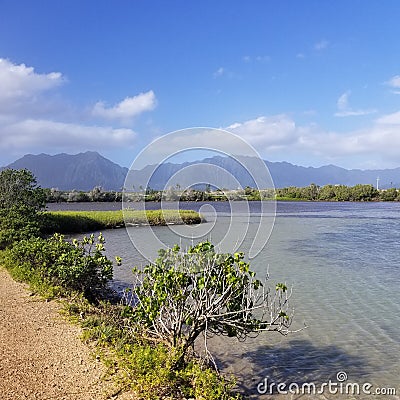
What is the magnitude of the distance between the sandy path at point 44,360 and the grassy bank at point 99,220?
1830 cm

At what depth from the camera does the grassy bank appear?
1121 inches

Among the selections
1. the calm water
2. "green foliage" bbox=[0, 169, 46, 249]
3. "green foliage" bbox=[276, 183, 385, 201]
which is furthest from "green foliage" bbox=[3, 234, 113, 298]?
"green foliage" bbox=[276, 183, 385, 201]

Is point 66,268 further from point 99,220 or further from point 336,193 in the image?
point 336,193

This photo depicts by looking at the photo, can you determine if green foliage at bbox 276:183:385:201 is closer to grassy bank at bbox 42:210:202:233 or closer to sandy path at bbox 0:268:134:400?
grassy bank at bbox 42:210:202:233

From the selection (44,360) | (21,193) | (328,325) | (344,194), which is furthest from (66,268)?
(344,194)

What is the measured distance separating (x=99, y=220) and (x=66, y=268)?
2466 centimetres

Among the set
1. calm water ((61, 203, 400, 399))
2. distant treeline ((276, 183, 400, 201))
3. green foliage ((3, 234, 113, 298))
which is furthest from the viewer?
distant treeline ((276, 183, 400, 201))

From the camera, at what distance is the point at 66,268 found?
32.4ft

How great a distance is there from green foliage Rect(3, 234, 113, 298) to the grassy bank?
14.5 metres

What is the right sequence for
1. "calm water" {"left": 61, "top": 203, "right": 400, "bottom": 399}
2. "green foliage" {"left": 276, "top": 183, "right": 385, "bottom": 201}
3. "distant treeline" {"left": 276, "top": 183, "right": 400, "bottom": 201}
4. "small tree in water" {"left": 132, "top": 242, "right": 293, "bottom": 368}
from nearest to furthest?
"small tree in water" {"left": 132, "top": 242, "right": 293, "bottom": 368} < "calm water" {"left": 61, "top": 203, "right": 400, "bottom": 399} < "distant treeline" {"left": 276, "top": 183, "right": 400, "bottom": 201} < "green foliage" {"left": 276, "top": 183, "right": 385, "bottom": 201}

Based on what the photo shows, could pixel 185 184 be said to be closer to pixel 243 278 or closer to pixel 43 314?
pixel 243 278

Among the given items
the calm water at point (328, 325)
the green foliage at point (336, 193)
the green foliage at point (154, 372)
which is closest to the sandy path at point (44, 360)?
the green foliage at point (154, 372)

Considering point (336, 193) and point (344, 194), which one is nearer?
point (344, 194)

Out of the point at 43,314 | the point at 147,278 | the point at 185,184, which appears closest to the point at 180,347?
the point at 147,278
